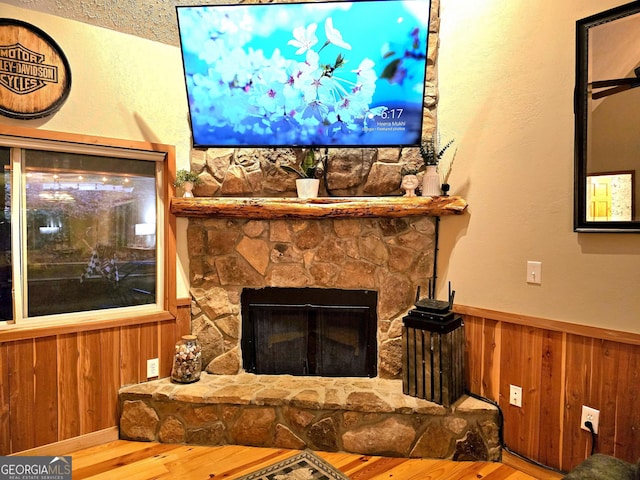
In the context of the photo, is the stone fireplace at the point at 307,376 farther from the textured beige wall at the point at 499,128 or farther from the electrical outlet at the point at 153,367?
the textured beige wall at the point at 499,128

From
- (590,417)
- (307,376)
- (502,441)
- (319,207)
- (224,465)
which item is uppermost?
(319,207)

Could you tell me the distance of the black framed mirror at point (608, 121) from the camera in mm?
1648

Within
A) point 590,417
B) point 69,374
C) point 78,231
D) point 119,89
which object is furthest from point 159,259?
point 590,417

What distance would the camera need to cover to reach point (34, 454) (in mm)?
2098

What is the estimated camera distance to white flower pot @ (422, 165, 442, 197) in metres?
2.36

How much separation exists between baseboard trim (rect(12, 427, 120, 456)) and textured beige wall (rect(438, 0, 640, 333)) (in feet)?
7.85

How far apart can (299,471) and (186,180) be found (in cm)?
192

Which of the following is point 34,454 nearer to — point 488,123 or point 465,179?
point 465,179

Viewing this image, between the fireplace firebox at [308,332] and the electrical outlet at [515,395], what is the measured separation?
2.77 feet

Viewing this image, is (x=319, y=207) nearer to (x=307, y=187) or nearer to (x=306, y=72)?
(x=307, y=187)

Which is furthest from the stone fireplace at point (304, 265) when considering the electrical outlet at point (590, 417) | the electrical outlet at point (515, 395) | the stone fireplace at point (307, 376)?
the electrical outlet at point (590, 417)

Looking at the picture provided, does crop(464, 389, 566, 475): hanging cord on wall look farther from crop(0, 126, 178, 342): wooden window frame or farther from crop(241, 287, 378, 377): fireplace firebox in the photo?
crop(0, 126, 178, 342): wooden window frame

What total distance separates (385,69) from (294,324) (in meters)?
1.82

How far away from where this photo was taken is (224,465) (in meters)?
2.07
